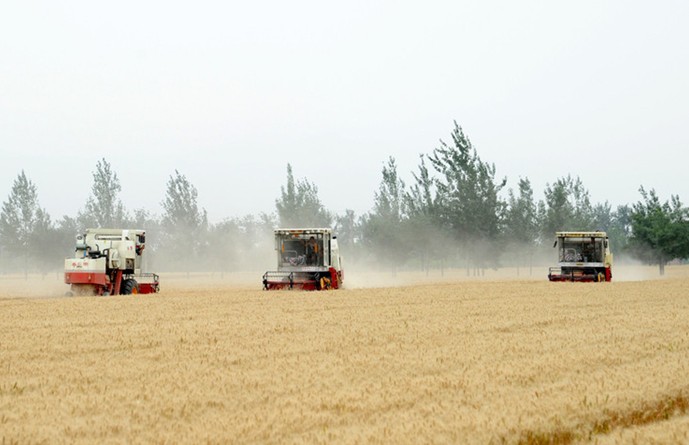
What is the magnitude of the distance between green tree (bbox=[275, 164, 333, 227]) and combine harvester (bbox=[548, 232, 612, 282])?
43.8 m

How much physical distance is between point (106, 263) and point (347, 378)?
2055 cm

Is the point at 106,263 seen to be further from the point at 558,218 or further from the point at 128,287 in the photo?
the point at 558,218

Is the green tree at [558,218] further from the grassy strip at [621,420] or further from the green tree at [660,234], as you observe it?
the grassy strip at [621,420]

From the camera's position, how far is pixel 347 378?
418 inches

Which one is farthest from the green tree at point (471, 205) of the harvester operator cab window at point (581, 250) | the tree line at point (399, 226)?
the harvester operator cab window at point (581, 250)

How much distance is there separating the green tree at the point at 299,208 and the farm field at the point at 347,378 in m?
61.9

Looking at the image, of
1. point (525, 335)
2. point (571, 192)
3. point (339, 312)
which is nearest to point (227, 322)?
point (339, 312)

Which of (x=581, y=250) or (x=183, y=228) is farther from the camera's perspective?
(x=183, y=228)

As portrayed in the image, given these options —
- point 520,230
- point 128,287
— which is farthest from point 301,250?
point 520,230

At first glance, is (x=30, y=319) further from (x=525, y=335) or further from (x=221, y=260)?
(x=221, y=260)

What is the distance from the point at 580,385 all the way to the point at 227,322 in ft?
32.6

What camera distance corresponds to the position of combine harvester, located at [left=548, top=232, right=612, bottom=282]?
39281mm

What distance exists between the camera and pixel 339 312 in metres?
20.7

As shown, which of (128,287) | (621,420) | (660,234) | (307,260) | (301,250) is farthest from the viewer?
(660,234)
